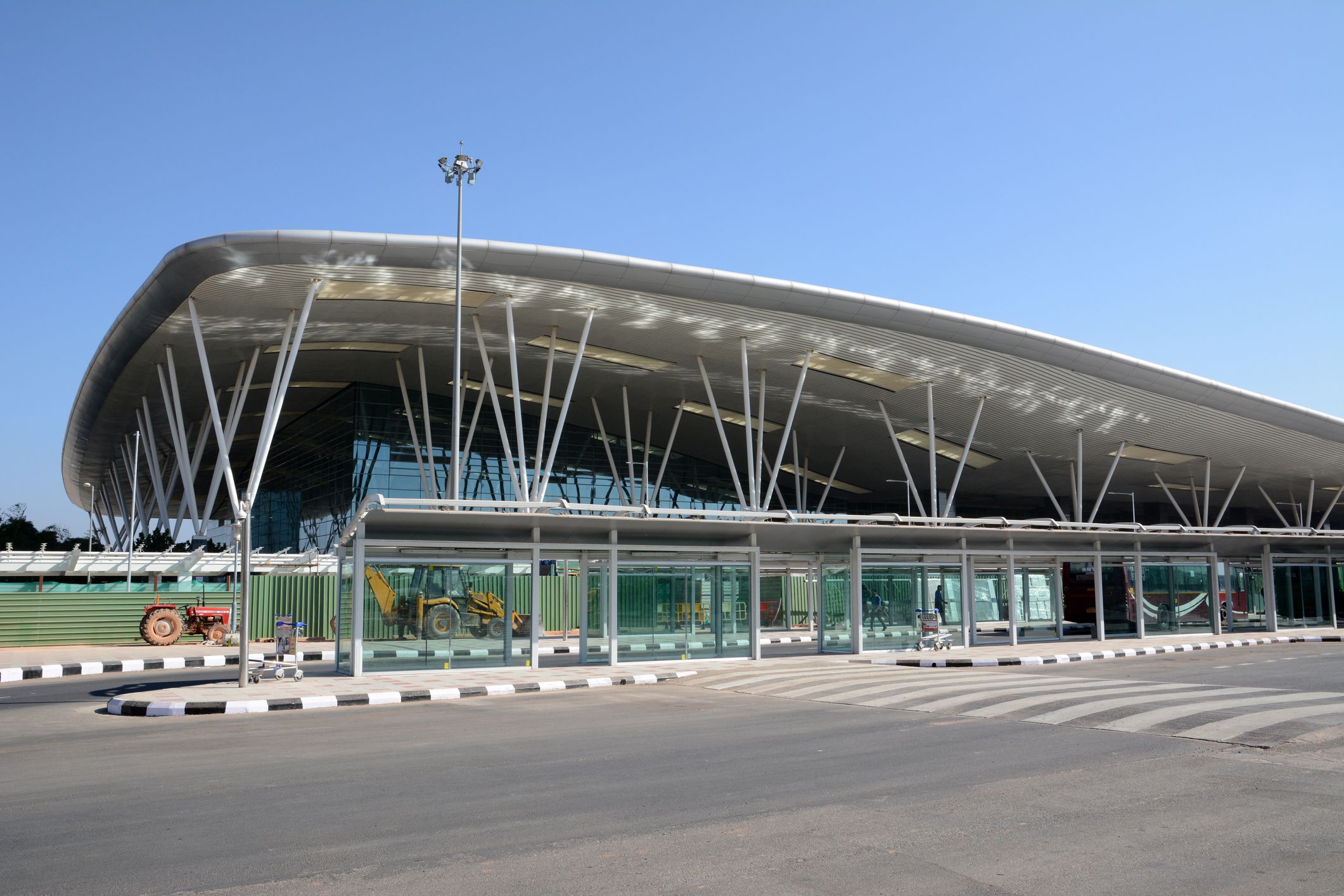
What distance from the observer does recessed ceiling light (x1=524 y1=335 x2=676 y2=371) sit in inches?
1223

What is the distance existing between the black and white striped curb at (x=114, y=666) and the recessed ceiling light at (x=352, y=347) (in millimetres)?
10621

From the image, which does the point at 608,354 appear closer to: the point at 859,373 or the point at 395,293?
the point at 395,293

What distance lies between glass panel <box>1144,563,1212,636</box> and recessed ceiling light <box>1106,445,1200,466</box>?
21.0ft

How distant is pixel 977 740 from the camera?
1116cm

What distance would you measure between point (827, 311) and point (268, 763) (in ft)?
65.2

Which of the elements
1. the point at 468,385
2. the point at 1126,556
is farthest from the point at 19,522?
the point at 1126,556

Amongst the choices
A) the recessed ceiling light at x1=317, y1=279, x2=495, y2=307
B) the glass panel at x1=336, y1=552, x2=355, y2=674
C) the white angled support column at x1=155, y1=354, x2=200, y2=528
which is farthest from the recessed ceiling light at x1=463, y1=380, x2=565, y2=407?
the glass panel at x1=336, y1=552, x2=355, y2=674

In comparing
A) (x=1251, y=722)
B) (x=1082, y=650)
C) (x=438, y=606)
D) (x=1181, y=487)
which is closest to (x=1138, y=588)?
(x=1082, y=650)

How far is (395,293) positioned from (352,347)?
7.92 meters

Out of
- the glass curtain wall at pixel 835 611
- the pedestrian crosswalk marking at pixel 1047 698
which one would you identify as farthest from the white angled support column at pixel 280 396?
the pedestrian crosswalk marking at pixel 1047 698

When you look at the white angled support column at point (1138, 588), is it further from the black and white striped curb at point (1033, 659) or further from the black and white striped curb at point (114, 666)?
the black and white striped curb at point (114, 666)

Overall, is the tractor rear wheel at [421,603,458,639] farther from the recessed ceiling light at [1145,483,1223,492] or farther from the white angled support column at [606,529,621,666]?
the recessed ceiling light at [1145,483,1223,492]

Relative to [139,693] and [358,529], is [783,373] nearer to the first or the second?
[358,529]

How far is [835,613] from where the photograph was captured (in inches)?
1157
